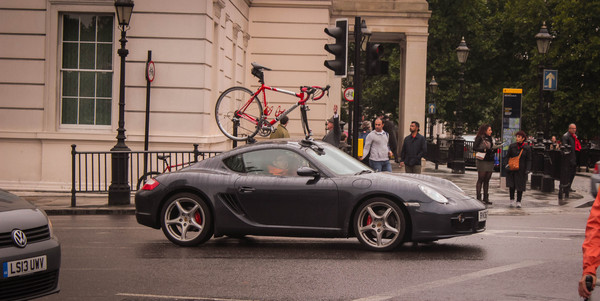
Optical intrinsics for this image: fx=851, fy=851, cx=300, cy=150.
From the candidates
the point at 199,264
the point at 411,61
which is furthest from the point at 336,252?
the point at 411,61

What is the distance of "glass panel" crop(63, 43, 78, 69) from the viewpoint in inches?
765

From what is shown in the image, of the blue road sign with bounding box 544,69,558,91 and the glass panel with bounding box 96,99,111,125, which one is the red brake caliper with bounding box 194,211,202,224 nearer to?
the glass panel with bounding box 96,99,111,125

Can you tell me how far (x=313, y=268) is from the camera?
882 centimetres

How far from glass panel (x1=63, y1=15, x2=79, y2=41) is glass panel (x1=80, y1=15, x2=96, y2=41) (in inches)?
5.4

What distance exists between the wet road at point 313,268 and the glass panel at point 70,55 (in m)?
8.14

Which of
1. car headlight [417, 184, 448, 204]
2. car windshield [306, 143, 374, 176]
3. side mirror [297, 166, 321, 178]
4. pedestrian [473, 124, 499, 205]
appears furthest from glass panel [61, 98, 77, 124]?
car headlight [417, 184, 448, 204]

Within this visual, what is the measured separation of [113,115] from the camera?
19.4 m

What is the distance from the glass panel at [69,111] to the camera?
19469mm

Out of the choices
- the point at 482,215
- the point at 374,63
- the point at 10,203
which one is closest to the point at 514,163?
the point at 374,63

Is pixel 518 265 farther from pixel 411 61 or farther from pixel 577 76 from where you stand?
pixel 577 76

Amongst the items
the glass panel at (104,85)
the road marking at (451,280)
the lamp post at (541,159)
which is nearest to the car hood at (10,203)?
the road marking at (451,280)

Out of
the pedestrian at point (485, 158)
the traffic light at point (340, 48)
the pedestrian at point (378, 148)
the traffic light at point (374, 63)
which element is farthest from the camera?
the pedestrian at point (485, 158)

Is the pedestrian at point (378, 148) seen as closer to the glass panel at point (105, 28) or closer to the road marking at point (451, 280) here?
the glass panel at point (105, 28)

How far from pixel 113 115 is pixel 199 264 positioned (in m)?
11.0
